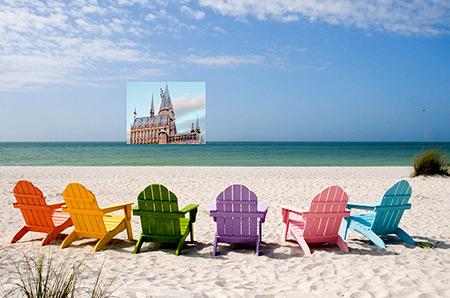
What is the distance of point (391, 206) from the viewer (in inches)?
188

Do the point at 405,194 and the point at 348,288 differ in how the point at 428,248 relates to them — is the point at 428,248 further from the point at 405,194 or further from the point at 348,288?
the point at 348,288

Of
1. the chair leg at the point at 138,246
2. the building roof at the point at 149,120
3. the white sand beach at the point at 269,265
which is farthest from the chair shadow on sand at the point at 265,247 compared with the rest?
the building roof at the point at 149,120

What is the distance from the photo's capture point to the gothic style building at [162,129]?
33.4 feet

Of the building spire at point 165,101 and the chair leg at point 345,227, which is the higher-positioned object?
the building spire at point 165,101

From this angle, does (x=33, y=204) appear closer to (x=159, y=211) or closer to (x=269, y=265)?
(x=159, y=211)

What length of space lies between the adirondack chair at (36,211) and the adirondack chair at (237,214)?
7.19 feet

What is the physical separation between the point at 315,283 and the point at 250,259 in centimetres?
104

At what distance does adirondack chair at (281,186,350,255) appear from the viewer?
4.41 m

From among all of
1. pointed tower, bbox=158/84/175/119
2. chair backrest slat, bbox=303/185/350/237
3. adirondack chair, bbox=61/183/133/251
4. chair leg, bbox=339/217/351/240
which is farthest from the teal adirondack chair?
pointed tower, bbox=158/84/175/119

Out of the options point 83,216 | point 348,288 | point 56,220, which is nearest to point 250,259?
point 348,288

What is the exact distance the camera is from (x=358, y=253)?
4496mm

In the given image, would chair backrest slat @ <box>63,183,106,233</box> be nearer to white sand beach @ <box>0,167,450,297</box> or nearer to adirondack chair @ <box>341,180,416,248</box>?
white sand beach @ <box>0,167,450,297</box>

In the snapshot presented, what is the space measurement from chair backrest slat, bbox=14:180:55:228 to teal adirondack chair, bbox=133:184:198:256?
1382mm

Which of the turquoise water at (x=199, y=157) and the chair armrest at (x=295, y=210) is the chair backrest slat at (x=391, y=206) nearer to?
the chair armrest at (x=295, y=210)
